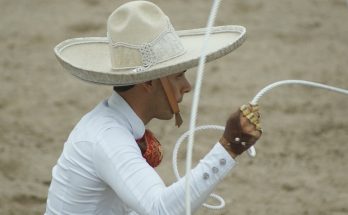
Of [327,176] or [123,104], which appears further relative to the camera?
[327,176]

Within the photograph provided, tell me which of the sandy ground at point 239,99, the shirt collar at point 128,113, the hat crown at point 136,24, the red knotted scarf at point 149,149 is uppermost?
the hat crown at point 136,24

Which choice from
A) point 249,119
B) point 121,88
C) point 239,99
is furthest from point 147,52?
point 239,99

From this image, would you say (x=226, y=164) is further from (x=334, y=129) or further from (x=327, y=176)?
(x=334, y=129)

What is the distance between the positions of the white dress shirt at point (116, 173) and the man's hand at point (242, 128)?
0.03 m

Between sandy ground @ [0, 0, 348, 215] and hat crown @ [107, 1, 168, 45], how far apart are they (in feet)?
5.00

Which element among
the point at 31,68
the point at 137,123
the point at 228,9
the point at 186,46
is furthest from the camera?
the point at 228,9

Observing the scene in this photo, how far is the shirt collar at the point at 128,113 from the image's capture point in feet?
7.19

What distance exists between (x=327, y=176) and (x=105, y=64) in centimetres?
169

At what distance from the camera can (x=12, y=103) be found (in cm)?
449

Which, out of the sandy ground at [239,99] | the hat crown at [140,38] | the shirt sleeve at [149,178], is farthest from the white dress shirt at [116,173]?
the sandy ground at [239,99]

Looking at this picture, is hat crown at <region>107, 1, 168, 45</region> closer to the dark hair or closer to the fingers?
the dark hair

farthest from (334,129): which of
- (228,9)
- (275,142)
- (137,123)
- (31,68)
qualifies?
(137,123)

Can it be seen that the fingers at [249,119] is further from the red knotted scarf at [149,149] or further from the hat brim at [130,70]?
the red knotted scarf at [149,149]

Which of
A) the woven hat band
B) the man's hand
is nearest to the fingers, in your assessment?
the man's hand
